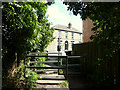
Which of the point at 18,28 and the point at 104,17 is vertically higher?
the point at 104,17

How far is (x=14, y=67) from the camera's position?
2.90 metres

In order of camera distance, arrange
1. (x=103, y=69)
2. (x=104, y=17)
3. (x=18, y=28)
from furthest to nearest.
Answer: (x=103, y=69) < (x=18, y=28) < (x=104, y=17)

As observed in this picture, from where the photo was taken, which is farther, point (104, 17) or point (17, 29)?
point (17, 29)

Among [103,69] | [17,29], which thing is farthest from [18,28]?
[103,69]

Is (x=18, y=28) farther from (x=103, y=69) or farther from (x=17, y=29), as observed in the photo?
(x=103, y=69)

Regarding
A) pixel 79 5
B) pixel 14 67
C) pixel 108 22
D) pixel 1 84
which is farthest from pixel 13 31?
pixel 108 22

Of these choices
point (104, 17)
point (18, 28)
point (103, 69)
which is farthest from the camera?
point (103, 69)

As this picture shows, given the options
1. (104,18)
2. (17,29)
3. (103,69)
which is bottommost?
(103,69)

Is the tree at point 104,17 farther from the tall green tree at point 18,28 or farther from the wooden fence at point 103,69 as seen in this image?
the tall green tree at point 18,28

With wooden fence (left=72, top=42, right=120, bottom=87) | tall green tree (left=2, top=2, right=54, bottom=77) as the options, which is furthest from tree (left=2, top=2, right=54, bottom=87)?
wooden fence (left=72, top=42, right=120, bottom=87)

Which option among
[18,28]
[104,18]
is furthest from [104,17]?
[18,28]

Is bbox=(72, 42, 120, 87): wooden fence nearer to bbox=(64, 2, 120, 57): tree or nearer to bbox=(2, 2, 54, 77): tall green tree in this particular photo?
bbox=(64, 2, 120, 57): tree

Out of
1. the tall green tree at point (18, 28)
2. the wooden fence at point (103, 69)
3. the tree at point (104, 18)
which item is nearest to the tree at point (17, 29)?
the tall green tree at point (18, 28)

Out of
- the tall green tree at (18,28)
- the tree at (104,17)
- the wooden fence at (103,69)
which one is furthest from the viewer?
the tall green tree at (18,28)
